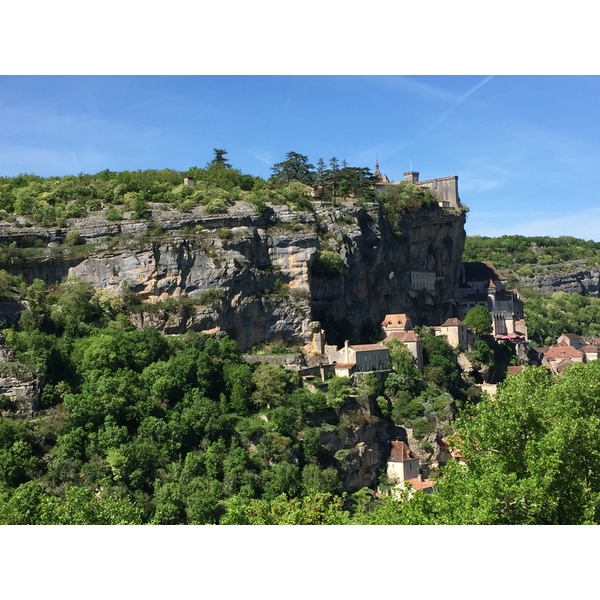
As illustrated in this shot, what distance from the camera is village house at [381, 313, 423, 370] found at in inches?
1855

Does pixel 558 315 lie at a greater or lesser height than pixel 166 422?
greater

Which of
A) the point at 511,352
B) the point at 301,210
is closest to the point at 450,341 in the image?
the point at 511,352

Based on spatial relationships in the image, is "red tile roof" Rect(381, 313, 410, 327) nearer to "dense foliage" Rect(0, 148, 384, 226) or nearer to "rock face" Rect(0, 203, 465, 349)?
"rock face" Rect(0, 203, 465, 349)

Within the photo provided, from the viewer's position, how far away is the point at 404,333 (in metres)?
48.1

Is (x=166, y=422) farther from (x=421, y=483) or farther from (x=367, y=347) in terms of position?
A: (x=367, y=347)

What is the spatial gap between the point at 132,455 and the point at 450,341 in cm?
2730

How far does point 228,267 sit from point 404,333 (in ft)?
42.4

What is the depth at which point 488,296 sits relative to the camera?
60594mm

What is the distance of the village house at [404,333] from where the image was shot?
47125mm

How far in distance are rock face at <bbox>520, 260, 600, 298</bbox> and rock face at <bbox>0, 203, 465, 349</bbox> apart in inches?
2133

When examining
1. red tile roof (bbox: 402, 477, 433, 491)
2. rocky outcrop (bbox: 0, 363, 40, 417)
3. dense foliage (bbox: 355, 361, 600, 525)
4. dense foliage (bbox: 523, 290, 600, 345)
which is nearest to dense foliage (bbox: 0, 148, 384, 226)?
rocky outcrop (bbox: 0, 363, 40, 417)

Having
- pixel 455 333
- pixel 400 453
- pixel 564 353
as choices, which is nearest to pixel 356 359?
pixel 400 453

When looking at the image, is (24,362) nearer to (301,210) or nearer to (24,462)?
(24,462)

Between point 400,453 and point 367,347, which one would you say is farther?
point 367,347
